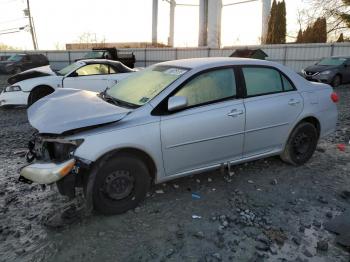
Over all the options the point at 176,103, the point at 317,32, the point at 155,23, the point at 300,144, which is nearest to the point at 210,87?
the point at 176,103

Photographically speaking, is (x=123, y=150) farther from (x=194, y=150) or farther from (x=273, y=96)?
(x=273, y=96)

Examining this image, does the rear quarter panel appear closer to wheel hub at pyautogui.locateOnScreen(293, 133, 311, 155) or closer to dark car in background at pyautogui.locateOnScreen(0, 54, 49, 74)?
wheel hub at pyautogui.locateOnScreen(293, 133, 311, 155)

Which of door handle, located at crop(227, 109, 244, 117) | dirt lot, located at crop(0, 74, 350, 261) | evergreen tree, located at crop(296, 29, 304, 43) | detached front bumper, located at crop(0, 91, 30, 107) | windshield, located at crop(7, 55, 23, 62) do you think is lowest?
dirt lot, located at crop(0, 74, 350, 261)

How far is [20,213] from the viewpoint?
3.66m

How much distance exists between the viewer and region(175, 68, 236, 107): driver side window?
3.83 meters

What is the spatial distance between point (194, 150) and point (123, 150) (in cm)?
84

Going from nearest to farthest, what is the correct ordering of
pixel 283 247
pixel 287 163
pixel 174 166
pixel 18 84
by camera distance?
pixel 283 247
pixel 174 166
pixel 287 163
pixel 18 84

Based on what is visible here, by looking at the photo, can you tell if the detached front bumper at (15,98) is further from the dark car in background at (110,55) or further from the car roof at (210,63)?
the dark car in background at (110,55)

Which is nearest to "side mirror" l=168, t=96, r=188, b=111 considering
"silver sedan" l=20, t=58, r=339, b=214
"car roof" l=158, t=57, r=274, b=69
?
"silver sedan" l=20, t=58, r=339, b=214

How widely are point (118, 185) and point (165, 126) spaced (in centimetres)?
80

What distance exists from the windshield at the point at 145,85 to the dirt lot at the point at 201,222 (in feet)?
3.94

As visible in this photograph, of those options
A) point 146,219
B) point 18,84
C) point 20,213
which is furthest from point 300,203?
point 18,84

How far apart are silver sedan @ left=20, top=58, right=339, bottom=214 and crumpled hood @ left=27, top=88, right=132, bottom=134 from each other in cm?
1

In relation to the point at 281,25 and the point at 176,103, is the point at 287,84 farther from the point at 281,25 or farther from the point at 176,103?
the point at 281,25
